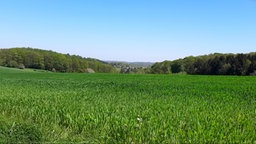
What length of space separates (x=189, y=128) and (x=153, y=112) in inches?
63.2

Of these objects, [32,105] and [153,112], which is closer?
[153,112]

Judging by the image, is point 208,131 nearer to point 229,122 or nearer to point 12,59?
point 229,122

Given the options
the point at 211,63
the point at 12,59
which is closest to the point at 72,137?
the point at 211,63

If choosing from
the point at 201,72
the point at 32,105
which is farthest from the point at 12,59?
the point at 32,105

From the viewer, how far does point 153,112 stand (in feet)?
22.2

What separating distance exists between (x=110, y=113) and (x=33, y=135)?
176 centimetres

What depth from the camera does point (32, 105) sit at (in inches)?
332

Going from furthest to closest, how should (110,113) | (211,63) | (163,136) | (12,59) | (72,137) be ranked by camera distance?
(12,59), (211,63), (110,113), (72,137), (163,136)

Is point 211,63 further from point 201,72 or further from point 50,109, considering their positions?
point 50,109

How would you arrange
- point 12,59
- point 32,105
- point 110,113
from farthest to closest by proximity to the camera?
point 12,59
point 32,105
point 110,113

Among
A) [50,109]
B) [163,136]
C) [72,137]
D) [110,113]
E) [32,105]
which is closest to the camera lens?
[163,136]

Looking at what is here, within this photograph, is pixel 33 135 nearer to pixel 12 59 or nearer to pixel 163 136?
pixel 163 136

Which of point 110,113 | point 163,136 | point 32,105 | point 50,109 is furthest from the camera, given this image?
point 32,105

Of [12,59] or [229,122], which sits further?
[12,59]
